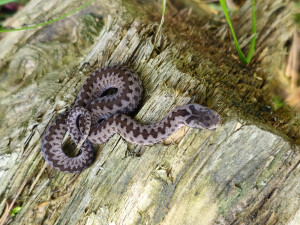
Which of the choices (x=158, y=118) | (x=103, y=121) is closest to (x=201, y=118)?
(x=158, y=118)

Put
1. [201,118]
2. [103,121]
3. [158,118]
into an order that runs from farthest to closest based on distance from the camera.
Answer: [103,121]
[158,118]
[201,118]

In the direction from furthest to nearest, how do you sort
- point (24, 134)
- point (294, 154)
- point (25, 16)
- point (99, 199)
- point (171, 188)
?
point (25, 16) → point (24, 134) → point (99, 199) → point (171, 188) → point (294, 154)

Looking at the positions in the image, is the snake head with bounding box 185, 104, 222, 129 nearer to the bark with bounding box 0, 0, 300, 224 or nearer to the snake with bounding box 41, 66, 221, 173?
the snake with bounding box 41, 66, 221, 173

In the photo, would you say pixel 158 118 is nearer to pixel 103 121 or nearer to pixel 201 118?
pixel 201 118

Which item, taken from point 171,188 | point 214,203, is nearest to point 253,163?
point 214,203

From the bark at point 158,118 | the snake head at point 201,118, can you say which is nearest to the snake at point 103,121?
the snake head at point 201,118

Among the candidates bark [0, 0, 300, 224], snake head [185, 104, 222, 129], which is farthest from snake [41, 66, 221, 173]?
bark [0, 0, 300, 224]

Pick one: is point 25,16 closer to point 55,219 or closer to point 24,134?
point 24,134
